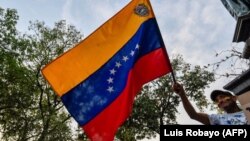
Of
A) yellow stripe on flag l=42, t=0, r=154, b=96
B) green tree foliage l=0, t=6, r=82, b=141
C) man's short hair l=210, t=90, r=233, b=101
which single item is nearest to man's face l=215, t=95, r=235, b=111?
man's short hair l=210, t=90, r=233, b=101

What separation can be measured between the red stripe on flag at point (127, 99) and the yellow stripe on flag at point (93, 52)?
494 millimetres

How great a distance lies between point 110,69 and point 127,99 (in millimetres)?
569

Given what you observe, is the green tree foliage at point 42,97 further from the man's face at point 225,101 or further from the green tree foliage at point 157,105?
the man's face at point 225,101

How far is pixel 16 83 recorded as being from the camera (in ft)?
76.9

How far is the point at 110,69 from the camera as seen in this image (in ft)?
18.1

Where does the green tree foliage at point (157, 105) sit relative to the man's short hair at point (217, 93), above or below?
above

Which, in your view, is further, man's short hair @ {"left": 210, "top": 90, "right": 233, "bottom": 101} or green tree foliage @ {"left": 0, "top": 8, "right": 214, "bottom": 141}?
green tree foliage @ {"left": 0, "top": 8, "right": 214, "bottom": 141}

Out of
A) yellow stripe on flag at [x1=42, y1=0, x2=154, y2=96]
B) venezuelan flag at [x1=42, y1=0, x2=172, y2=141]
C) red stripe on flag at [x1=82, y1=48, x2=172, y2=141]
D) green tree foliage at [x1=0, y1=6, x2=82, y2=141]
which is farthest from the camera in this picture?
green tree foliage at [x1=0, y1=6, x2=82, y2=141]

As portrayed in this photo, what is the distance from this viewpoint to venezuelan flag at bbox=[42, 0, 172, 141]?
5.12 metres

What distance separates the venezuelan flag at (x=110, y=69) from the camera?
5.12 metres

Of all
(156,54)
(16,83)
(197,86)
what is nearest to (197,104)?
(197,86)

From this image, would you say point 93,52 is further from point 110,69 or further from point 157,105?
point 157,105

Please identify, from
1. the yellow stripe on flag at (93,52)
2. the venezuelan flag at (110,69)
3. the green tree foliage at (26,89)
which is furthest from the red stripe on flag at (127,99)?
the green tree foliage at (26,89)

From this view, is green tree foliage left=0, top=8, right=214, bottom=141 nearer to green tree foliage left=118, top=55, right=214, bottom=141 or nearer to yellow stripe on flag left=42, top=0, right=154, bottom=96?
green tree foliage left=118, top=55, right=214, bottom=141
